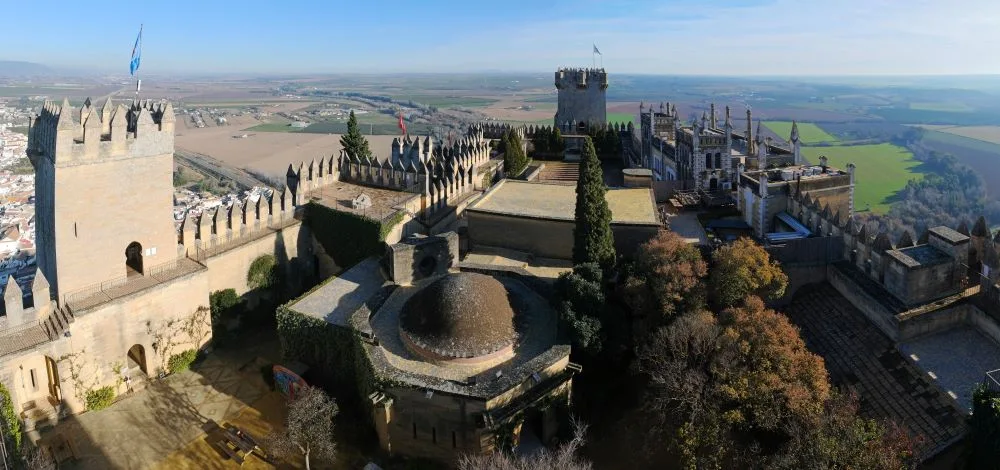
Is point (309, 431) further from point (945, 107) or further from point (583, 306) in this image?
point (945, 107)

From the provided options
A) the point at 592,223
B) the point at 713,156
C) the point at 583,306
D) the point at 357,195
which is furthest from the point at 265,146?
the point at 583,306

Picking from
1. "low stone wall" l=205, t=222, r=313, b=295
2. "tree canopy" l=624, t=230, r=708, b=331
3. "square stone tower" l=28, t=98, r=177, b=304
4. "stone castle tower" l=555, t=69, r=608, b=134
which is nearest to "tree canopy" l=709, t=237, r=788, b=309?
"tree canopy" l=624, t=230, r=708, b=331

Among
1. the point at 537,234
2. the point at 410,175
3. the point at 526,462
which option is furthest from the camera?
the point at 410,175

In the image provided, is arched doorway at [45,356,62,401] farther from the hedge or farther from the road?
the road

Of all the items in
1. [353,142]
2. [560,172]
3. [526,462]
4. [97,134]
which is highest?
[97,134]

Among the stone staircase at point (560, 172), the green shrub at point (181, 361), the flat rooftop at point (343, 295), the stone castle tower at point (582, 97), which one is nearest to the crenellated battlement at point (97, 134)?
the green shrub at point (181, 361)

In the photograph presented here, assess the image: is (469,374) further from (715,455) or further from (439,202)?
(439,202)

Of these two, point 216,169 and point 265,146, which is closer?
point 216,169

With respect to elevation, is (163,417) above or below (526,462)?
below
